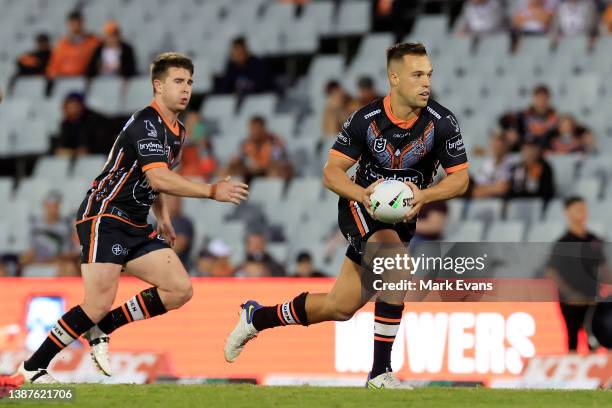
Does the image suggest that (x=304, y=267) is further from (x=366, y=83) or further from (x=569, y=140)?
(x=569, y=140)

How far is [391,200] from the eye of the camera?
A: 8.93m

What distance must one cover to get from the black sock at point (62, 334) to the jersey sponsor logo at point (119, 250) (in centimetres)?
47

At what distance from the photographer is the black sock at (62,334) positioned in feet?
31.8

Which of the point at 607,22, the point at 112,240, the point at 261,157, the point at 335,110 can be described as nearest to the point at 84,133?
the point at 261,157

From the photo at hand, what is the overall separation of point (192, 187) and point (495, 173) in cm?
747

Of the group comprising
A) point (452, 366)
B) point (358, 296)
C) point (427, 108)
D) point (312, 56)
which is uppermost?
point (312, 56)

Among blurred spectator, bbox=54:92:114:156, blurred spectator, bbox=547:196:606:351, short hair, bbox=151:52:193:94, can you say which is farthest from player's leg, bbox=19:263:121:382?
blurred spectator, bbox=54:92:114:156

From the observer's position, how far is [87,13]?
2280cm

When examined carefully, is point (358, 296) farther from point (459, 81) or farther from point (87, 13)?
point (87, 13)

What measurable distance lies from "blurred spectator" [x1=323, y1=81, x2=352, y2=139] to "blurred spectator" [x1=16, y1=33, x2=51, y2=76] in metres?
5.17

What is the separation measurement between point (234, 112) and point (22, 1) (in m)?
5.56

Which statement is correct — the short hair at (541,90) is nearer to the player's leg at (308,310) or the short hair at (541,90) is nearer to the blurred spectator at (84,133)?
the blurred spectator at (84,133)

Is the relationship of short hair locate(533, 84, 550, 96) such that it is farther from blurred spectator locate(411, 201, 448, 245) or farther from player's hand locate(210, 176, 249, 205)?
player's hand locate(210, 176, 249, 205)

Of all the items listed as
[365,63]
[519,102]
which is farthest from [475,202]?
[365,63]
